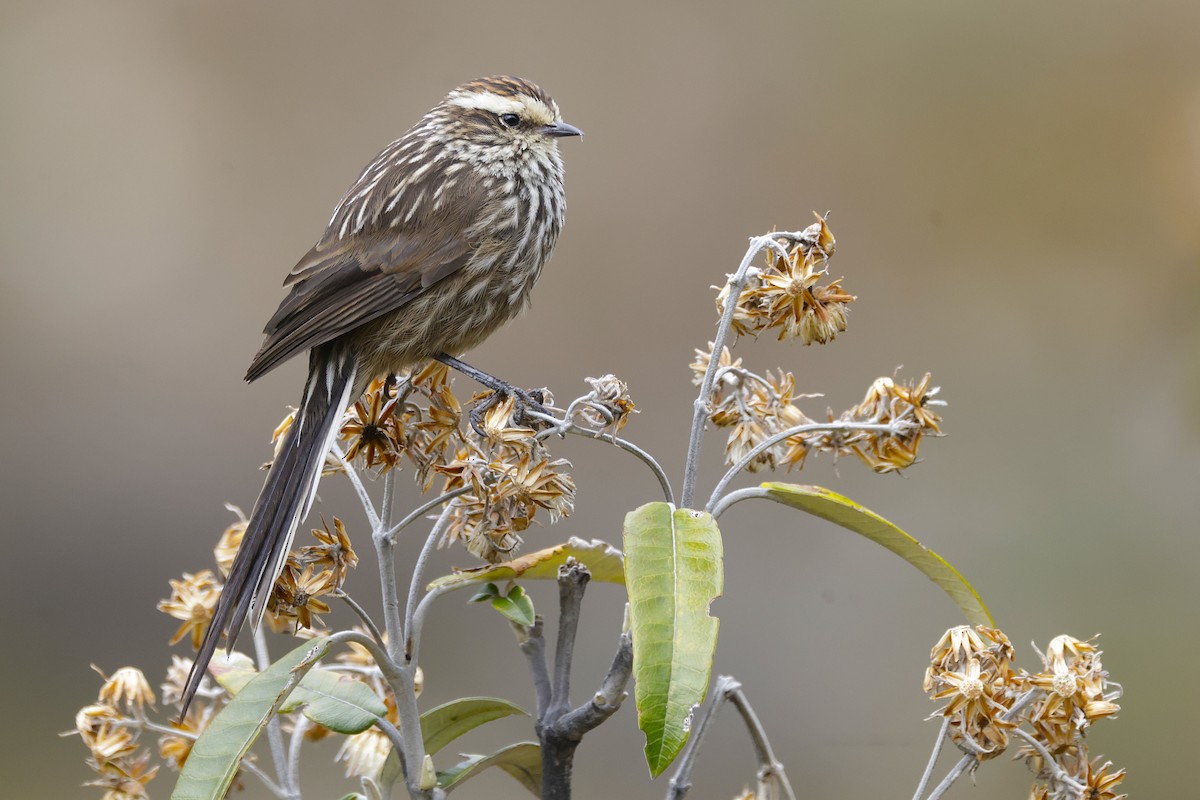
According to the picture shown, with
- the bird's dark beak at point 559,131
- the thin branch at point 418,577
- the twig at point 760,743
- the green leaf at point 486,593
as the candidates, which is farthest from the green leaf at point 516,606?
the bird's dark beak at point 559,131

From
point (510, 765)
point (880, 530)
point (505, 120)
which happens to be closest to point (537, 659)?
point (510, 765)

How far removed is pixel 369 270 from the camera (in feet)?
10.4

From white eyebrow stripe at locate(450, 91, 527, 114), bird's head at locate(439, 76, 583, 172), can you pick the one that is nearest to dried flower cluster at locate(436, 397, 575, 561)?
bird's head at locate(439, 76, 583, 172)

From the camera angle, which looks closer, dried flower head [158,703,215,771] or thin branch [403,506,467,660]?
thin branch [403,506,467,660]

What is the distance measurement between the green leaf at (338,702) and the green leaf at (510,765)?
141mm

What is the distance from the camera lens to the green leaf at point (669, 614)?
1.67 metres

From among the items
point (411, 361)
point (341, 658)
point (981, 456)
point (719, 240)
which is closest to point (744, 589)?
point (981, 456)

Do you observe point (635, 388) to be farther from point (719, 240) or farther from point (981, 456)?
point (981, 456)

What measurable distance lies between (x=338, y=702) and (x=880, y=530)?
86cm

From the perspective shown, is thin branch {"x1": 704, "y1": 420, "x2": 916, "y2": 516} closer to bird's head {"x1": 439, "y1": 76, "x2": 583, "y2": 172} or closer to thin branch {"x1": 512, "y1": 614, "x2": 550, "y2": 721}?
thin branch {"x1": 512, "y1": 614, "x2": 550, "y2": 721}

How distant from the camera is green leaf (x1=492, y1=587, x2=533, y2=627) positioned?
6.52 ft

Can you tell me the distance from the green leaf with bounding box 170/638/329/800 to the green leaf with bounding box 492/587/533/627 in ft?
0.99

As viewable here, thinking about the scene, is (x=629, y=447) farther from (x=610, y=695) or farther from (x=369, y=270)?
(x=369, y=270)

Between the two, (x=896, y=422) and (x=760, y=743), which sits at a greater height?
(x=896, y=422)
